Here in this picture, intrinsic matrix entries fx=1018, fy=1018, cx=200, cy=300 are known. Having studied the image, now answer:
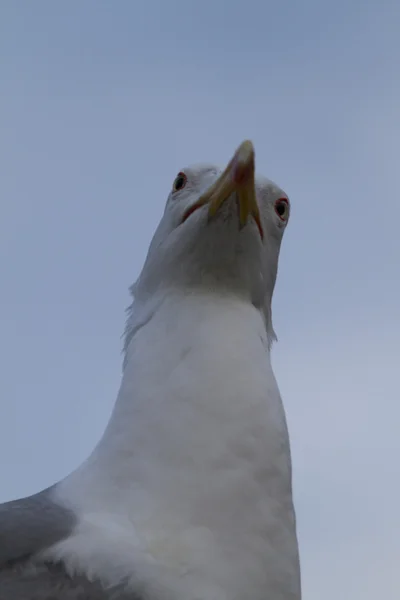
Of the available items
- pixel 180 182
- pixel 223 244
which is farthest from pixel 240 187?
pixel 180 182

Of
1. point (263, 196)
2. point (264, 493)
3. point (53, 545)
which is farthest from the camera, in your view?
point (263, 196)

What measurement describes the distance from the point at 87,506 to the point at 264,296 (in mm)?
1441

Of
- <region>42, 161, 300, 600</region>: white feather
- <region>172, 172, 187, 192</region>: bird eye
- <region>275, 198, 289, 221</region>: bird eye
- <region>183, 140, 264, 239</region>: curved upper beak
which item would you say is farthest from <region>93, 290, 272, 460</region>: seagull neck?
<region>172, 172, 187, 192</region>: bird eye

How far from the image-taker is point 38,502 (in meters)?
3.64

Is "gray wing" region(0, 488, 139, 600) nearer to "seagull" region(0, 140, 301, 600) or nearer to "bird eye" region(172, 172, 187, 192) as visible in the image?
"seagull" region(0, 140, 301, 600)

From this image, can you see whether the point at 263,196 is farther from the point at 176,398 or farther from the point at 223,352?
the point at 176,398

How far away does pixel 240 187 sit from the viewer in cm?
438

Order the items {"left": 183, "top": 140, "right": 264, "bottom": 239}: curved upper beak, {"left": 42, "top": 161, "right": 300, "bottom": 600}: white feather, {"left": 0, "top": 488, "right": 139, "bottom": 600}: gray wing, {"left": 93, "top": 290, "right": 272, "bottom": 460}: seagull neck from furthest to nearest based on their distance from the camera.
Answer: {"left": 183, "top": 140, "right": 264, "bottom": 239}: curved upper beak, {"left": 93, "top": 290, "right": 272, "bottom": 460}: seagull neck, {"left": 42, "top": 161, "right": 300, "bottom": 600}: white feather, {"left": 0, "top": 488, "right": 139, "bottom": 600}: gray wing

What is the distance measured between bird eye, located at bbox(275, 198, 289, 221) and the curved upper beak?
0.95 feet

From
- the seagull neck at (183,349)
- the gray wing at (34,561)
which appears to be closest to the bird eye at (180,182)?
the seagull neck at (183,349)

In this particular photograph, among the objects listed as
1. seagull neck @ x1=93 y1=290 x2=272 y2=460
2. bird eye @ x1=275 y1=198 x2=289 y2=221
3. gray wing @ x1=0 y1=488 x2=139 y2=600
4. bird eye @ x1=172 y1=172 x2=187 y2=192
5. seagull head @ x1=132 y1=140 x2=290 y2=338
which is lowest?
gray wing @ x1=0 y1=488 x2=139 y2=600

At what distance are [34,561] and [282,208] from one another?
223 cm

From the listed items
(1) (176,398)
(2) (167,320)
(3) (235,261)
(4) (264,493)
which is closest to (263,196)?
(3) (235,261)

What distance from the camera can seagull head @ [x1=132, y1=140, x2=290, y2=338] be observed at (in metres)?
4.40
